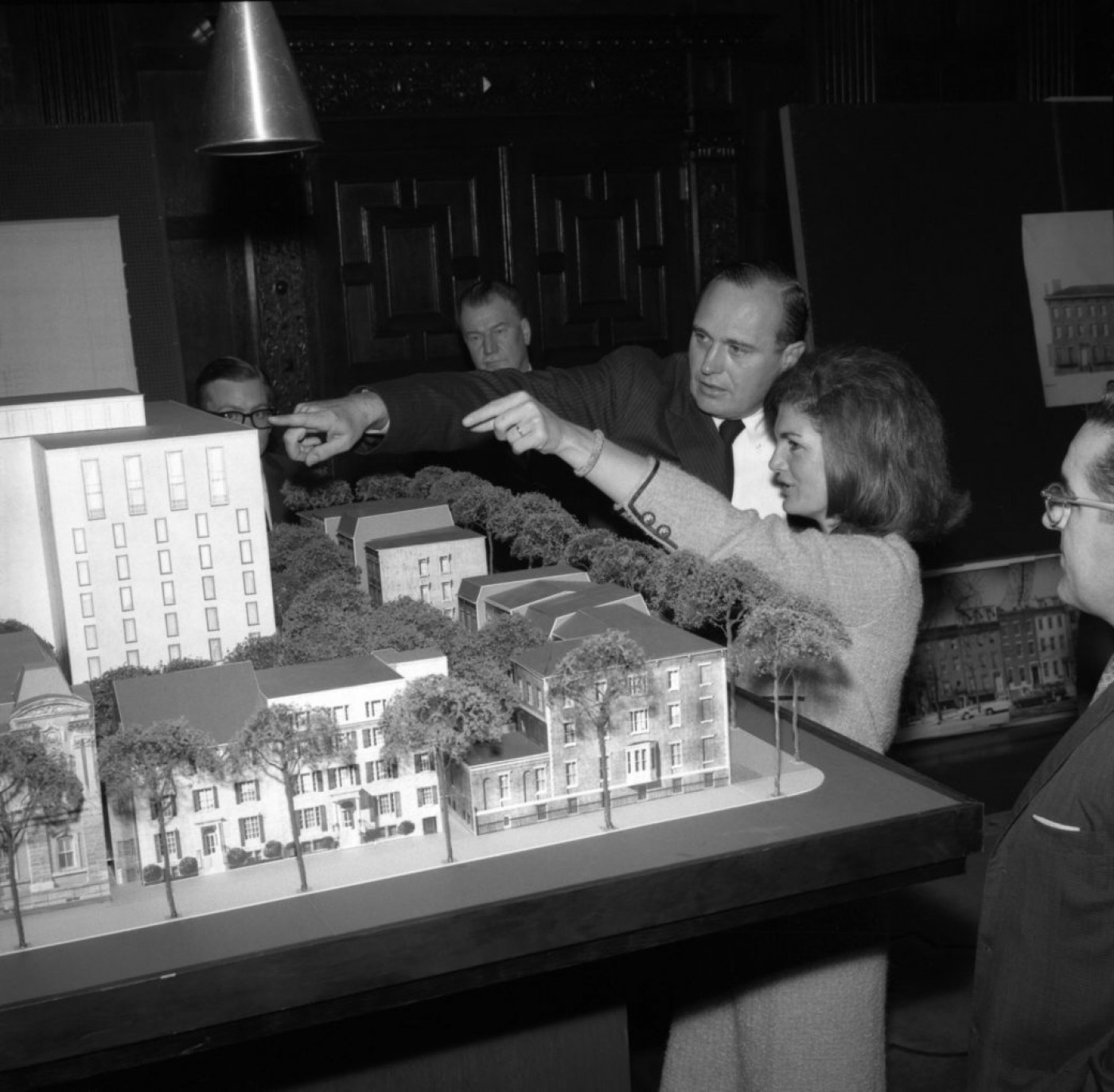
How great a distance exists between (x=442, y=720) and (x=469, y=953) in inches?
12.9

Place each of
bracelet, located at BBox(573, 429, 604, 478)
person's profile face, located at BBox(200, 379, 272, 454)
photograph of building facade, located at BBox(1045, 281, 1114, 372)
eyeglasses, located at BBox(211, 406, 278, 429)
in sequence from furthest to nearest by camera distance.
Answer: photograph of building facade, located at BBox(1045, 281, 1114, 372), person's profile face, located at BBox(200, 379, 272, 454), eyeglasses, located at BBox(211, 406, 278, 429), bracelet, located at BBox(573, 429, 604, 478)

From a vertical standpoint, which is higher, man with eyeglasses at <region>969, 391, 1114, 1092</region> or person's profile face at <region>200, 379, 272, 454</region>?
person's profile face at <region>200, 379, 272, 454</region>

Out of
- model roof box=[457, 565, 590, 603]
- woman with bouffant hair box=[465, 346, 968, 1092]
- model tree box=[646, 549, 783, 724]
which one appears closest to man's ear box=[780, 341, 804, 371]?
woman with bouffant hair box=[465, 346, 968, 1092]

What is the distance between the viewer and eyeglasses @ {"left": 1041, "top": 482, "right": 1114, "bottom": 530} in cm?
210

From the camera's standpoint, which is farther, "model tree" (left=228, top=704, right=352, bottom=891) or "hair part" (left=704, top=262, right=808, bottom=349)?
"hair part" (left=704, top=262, right=808, bottom=349)

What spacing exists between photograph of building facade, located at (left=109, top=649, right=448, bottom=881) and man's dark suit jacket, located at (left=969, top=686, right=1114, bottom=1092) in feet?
2.90

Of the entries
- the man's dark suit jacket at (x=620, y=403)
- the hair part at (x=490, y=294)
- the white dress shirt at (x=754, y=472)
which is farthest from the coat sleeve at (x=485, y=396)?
the hair part at (x=490, y=294)

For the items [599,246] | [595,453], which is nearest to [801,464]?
[595,453]

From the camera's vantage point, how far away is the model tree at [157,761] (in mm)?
1882

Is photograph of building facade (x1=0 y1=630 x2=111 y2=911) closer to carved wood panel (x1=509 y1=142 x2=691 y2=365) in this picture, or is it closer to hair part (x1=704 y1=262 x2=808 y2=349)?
hair part (x1=704 y1=262 x2=808 y2=349)

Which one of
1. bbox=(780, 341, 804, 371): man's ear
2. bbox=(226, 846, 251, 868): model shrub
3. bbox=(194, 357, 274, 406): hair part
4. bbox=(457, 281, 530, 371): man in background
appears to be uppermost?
bbox=(457, 281, 530, 371): man in background

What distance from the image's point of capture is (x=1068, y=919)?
78.0 inches

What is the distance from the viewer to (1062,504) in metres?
2.15

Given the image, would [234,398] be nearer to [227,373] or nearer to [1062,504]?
[227,373]
